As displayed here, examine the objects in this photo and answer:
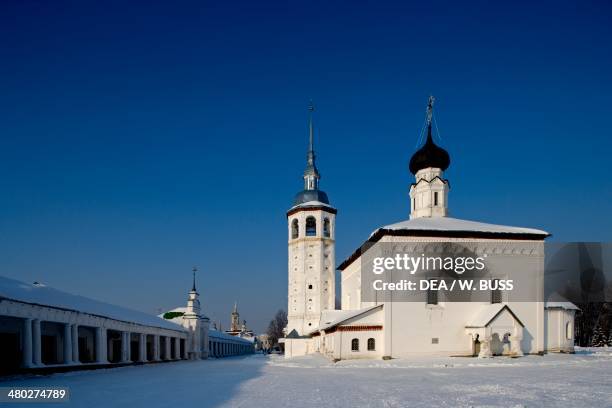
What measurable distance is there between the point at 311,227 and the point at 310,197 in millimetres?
2905

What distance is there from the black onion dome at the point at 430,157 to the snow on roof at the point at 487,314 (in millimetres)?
11990

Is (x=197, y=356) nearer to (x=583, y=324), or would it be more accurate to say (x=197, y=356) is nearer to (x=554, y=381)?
(x=554, y=381)

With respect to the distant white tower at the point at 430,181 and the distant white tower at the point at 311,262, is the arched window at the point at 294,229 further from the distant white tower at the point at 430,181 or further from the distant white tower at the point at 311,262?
the distant white tower at the point at 430,181

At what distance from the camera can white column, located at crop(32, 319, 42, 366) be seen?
1891cm

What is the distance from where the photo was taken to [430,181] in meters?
36.3

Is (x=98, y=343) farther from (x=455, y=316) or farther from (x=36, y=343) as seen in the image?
(x=455, y=316)

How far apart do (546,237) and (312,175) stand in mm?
23694

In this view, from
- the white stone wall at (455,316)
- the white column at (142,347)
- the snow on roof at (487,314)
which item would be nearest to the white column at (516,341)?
the snow on roof at (487,314)

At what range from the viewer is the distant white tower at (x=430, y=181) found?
119 ft

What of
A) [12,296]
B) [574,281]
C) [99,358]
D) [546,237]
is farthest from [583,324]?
[12,296]

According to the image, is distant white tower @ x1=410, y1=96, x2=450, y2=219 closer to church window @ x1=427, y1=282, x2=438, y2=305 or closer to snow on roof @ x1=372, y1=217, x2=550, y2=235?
snow on roof @ x1=372, y1=217, x2=550, y2=235

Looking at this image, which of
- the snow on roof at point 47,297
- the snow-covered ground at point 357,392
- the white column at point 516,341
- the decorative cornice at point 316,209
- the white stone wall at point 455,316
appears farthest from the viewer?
the decorative cornice at point 316,209

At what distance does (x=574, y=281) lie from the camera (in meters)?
43.5

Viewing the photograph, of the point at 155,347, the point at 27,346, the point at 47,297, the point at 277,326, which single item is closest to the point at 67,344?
the point at 47,297
